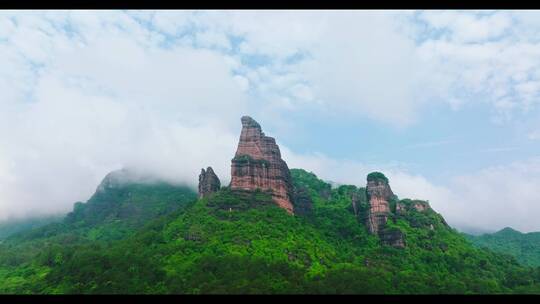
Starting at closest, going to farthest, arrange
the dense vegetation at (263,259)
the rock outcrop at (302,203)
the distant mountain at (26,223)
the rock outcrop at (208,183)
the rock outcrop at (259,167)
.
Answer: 1. the dense vegetation at (263,259)
2. the rock outcrop at (259,167)
3. the rock outcrop at (208,183)
4. the rock outcrop at (302,203)
5. the distant mountain at (26,223)

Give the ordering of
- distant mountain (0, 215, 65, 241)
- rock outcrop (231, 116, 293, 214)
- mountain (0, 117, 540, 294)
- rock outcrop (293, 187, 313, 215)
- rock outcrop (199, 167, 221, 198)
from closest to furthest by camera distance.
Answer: mountain (0, 117, 540, 294), rock outcrop (231, 116, 293, 214), rock outcrop (199, 167, 221, 198), rock outcrop (293, 187, 313, 215), distant mountain (0, 215, 65, 241)

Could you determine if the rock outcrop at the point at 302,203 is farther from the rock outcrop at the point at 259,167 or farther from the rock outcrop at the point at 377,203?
the rock outcrop at the point at 377,203

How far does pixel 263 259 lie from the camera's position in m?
59.1

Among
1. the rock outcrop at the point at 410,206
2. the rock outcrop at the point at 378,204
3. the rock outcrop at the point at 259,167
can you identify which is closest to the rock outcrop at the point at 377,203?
the rock outcrop at the point at 378,204

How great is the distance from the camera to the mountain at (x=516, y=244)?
104m

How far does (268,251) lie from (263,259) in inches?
130

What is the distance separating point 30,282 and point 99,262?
385 inches

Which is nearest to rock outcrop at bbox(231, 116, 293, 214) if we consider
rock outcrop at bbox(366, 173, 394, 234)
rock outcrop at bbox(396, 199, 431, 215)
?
rock outcrop at bbox(366, 173, 394, 234)

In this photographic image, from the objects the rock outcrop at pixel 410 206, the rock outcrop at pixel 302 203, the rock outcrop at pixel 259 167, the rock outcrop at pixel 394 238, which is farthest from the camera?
the rock outcrop at pixel 302 203

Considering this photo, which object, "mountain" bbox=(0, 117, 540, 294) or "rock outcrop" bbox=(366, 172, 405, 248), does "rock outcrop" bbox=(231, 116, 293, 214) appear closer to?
"mountain" bbox=(0, 117, 540, 294)

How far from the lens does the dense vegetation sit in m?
52.8

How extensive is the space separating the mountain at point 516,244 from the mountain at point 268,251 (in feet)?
93.1

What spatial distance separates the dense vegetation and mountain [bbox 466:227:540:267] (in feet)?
90.2
